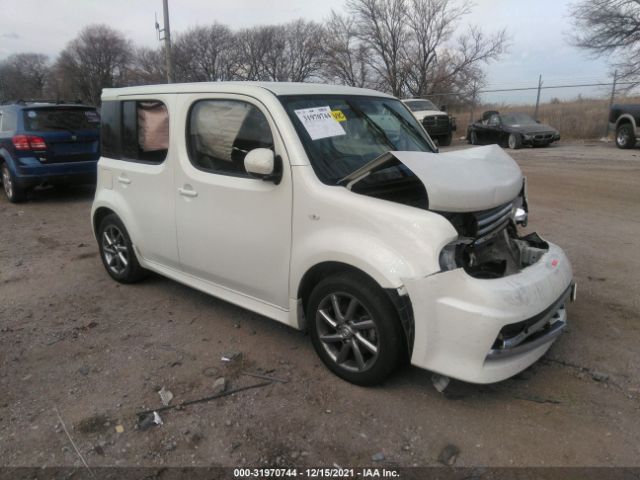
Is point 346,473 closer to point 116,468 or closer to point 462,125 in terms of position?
point 116,468

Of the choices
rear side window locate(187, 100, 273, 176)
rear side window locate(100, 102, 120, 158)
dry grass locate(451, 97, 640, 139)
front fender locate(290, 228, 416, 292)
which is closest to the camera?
front fender locate(290, 228, 416, 292)

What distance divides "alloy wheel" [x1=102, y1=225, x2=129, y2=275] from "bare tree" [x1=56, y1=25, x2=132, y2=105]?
69.0m

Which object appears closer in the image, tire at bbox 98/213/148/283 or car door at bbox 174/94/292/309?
car door at bbox 174/94/292/309

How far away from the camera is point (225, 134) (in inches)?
141

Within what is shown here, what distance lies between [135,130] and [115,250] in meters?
1.28

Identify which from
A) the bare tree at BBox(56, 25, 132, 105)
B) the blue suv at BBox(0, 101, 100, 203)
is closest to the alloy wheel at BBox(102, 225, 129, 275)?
the blue suv at BBox(0, 101, 100, 203)

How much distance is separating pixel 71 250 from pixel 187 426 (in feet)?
14.3

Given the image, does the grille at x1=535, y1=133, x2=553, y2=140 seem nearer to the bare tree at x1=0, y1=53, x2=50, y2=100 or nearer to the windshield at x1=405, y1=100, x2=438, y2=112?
the windshield at x1=405, y1=100, x2=438, y2=112

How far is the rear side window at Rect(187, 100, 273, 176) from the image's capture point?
11.1ft

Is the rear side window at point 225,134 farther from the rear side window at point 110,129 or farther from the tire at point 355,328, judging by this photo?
the rear side window at point 110,129

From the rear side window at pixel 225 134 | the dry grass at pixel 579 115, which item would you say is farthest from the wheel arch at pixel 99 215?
the dry grass at pixel 579 115

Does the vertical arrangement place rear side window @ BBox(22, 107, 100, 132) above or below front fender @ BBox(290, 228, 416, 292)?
above

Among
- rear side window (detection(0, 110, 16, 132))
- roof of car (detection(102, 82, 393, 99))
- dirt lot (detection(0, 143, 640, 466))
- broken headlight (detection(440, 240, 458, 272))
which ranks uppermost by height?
roof of car (detection(102, 82, 393, 99))

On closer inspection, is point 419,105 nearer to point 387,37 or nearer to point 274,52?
point 387,37
